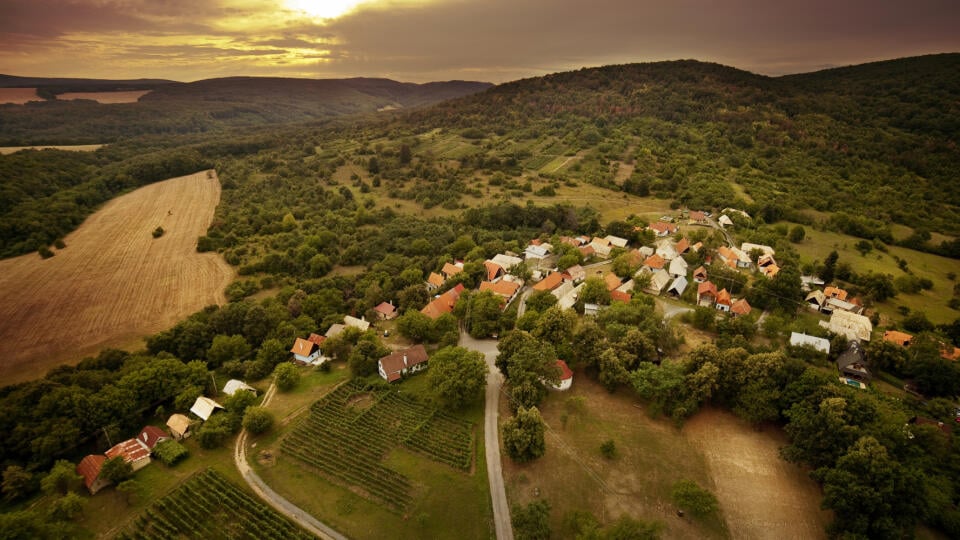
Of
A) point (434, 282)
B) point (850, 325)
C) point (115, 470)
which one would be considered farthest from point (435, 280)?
point (850, 325)

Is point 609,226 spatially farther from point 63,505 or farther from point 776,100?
point 776,100

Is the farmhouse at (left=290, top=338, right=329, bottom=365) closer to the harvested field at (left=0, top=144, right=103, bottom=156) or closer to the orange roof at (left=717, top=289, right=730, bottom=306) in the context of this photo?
the orange roof at (left=717, top=289, right=730, bottom=306)

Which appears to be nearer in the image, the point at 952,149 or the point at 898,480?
the point at 898,480

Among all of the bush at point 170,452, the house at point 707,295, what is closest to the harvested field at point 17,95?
the bush at point 170,452

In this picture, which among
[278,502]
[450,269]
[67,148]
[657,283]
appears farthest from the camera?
[67,148]

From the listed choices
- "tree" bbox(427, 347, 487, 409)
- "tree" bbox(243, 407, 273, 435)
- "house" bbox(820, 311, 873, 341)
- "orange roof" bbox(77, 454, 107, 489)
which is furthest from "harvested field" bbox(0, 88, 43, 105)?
"house" bbox(820, 311, 873, 341)

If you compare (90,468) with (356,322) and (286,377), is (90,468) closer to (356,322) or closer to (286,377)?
(286,377)

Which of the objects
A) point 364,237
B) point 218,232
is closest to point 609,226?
point 364,237
